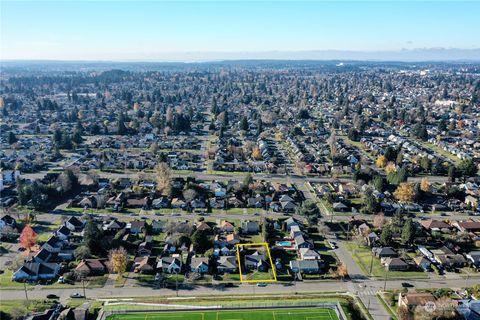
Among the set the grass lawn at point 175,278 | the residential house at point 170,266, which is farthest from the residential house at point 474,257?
the residential house at point 170,266

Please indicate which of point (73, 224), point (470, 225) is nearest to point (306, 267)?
point (470, 225)

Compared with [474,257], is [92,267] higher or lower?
higher

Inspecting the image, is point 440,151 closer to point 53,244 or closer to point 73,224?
point 73,224

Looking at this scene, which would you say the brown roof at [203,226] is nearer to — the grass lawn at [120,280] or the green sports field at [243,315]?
the grass lawn at [120,280]

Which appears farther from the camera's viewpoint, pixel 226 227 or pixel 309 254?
pixel 226 227

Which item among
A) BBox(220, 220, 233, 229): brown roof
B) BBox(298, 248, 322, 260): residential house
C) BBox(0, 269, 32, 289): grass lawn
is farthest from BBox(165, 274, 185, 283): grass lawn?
BBox(0, 269, 32, 289): grass lawn

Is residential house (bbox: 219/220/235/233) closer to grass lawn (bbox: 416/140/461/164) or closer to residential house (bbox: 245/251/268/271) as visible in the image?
residential house (bbox: 245/251/268/271)
